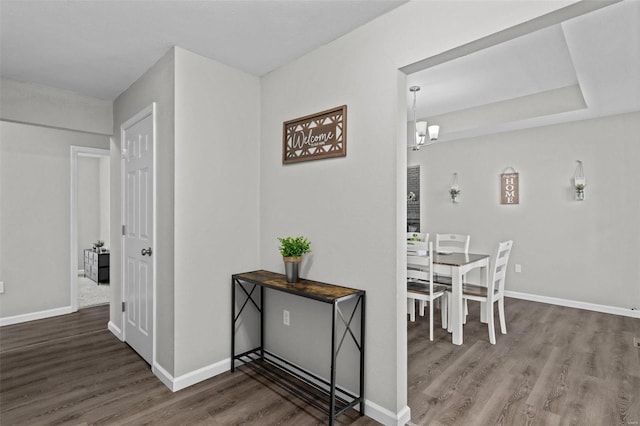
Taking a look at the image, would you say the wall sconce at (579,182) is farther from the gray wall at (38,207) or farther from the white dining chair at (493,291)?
the gray wall at (38,207)

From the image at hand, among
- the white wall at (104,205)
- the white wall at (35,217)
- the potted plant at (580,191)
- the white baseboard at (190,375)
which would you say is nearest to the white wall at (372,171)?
the white baseboard at (190,375)

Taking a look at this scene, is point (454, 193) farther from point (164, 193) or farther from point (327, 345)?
point (164, 193)

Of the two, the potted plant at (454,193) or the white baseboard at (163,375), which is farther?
the potted plant at (454,193)

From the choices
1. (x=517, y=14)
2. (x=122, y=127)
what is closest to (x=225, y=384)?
(x=122, y=127)

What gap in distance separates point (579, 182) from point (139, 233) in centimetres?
510

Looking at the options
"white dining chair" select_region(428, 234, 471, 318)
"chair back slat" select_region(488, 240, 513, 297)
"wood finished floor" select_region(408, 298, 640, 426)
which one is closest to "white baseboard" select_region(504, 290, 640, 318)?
"wood finished floor" select_region(408, 298, 640, 426)

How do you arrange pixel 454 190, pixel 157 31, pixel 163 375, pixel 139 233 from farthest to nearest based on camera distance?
pixel 454 190 → pixel 139 233 → pixel 163 375 → pixel 157 31

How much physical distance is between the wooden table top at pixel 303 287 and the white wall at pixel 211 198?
0.23 m

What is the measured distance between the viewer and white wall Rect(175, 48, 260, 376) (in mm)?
2467

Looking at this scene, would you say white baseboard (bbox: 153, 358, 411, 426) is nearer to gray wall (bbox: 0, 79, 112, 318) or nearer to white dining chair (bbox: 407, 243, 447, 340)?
white dining chair (bbox: 407, 243, 447, 340)

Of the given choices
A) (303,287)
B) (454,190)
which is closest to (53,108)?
(303,287)

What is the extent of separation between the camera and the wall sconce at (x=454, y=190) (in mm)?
5434

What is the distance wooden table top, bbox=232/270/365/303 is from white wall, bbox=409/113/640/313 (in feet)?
12.3

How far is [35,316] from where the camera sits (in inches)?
155
